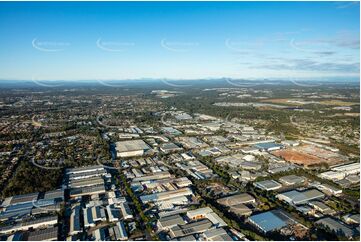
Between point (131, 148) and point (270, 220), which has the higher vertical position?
point (131, 148)

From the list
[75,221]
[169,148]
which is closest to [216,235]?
[75,221]

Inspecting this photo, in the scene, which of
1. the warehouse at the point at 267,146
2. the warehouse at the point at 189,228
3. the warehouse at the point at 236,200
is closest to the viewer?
the warehouse at the point at 189,228

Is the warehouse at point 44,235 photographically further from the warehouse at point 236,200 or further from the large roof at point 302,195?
the large roof at point 302,195

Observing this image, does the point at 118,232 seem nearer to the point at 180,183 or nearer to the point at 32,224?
the point at 32,224

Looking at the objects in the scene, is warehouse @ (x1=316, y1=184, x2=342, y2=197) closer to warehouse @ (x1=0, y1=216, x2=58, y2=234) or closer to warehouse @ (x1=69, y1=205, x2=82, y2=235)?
warehouse @ (x1=69, y1=205, x2=82, y2=235)

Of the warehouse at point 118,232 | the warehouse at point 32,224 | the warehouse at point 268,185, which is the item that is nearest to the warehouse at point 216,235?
the warehouse at point 118,232

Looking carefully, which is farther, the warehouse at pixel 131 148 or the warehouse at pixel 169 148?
the warehouse at pixel 169 148

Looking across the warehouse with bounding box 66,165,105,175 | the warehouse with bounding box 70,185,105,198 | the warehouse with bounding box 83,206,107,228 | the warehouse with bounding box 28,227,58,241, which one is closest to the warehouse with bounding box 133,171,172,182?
the warehouse with bounding box 70,185,105,198
